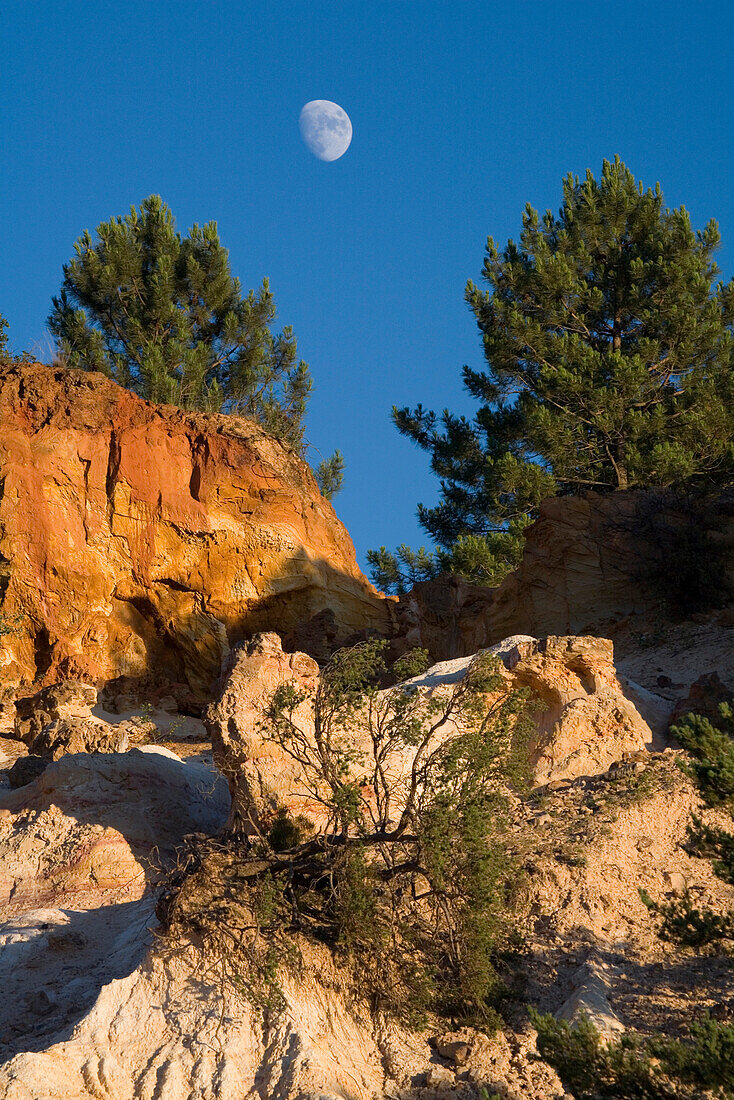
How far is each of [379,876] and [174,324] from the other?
1866 cm

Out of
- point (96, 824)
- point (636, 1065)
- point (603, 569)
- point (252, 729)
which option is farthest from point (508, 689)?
point (603, 569)

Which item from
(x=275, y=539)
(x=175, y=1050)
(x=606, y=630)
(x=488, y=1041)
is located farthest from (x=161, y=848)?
(x=275, y=539)

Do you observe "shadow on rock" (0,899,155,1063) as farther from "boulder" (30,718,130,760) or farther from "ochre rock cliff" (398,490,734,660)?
"ochre rock cliff" (398,490,734,660)

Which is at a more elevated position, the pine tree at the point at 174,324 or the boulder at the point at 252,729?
the pine tree at the point at 174,324

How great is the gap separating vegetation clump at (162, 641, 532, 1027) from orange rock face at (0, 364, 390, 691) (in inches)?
442

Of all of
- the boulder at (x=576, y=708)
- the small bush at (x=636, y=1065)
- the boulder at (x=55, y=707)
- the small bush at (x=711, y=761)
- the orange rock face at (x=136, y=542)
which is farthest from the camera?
the orange rock face at (x=136, y=542)

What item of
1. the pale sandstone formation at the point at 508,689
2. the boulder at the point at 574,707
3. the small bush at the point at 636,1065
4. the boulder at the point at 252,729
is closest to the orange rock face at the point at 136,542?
the pale sandstone formation at the point at 508,689

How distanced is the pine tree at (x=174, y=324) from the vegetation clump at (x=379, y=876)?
50.2 feet

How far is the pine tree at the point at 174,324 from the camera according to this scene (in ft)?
77.3

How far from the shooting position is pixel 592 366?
21906mm

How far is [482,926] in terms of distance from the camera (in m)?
7.39

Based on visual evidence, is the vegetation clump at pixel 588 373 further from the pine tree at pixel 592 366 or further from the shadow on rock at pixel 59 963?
the shadow on rock at pixel 59 963

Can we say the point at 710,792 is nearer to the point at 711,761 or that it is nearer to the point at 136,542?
the point at 711,761

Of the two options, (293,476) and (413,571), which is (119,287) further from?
(413,571)
